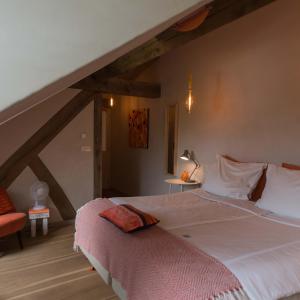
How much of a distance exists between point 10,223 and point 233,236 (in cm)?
245

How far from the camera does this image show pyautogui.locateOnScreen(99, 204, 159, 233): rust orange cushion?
6.51 ft

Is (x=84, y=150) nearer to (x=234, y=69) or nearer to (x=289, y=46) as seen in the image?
(x=234, y=69)

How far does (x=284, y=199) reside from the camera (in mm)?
2359

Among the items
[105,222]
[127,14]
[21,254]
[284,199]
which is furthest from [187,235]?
[21,254]

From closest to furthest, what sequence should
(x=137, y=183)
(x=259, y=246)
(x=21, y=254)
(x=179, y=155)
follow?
(x=259, y=246) → (x=21, y=254) → (x=179, y=155) → (x=137, y=183)

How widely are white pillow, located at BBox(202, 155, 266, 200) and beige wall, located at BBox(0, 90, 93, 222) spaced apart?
2035mm

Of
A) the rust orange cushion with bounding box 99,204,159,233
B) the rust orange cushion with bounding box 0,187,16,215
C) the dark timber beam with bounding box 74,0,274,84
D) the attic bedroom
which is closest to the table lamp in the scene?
the attic bedroom

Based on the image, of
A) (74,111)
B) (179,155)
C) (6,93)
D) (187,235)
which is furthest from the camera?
(179,155)

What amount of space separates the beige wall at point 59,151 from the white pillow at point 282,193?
276 cm

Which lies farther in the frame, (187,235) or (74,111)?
(74,111)

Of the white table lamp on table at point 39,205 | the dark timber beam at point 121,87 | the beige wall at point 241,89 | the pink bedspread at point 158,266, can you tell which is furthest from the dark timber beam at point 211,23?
the white table lamp on table at point 39,205

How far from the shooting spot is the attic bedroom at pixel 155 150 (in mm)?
646

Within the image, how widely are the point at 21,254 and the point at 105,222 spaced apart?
1.48 metres

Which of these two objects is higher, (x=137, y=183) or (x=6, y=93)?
(x=6, y=93)
